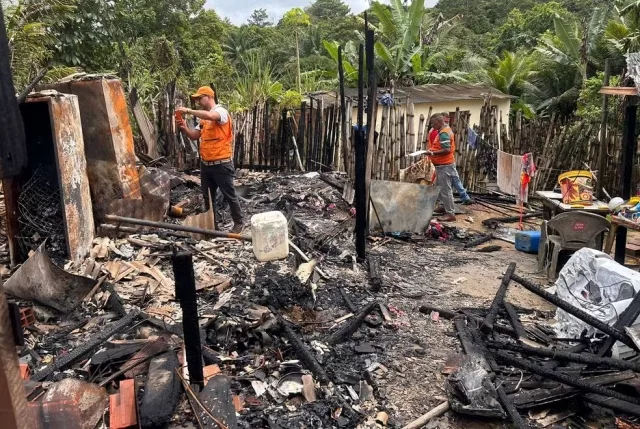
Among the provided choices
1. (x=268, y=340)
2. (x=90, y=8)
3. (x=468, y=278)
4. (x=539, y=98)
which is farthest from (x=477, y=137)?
(x=539, y=98)

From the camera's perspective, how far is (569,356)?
378 cm

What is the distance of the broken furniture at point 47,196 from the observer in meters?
5.07

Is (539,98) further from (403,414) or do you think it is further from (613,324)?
(403,414)

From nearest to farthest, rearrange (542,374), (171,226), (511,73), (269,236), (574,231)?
(542,374) < (269,236) < (171,226) < (574,231) < (511,73)

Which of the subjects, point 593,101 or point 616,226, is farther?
point 593,101

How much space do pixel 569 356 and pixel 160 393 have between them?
2.96 meters

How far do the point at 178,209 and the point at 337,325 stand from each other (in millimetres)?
3493

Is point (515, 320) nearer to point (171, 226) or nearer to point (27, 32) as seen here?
point (171, 226)

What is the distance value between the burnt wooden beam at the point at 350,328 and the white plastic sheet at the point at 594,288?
5.78ft

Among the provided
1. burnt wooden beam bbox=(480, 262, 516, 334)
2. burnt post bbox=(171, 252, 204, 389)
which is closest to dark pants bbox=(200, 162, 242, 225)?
burnt wooden beam bbox=(480, 262, 516, 334)

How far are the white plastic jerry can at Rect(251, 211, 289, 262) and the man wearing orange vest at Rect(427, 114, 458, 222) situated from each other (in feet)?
13.1

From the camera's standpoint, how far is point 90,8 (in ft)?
38.2

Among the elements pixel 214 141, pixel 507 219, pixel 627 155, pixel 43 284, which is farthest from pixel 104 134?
pixel 507 219

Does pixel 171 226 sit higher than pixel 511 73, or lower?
lower
